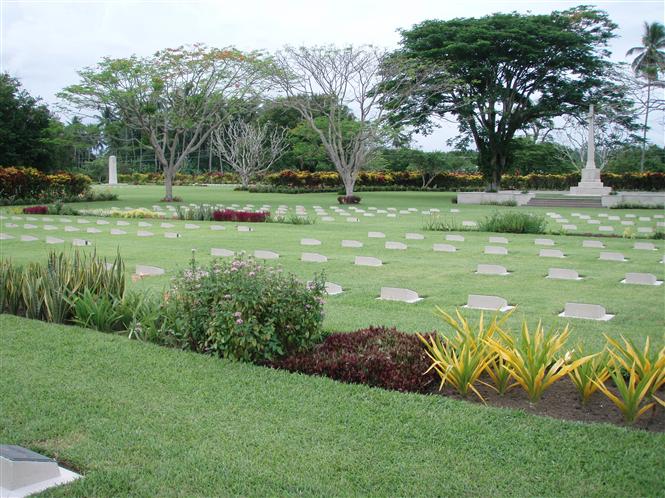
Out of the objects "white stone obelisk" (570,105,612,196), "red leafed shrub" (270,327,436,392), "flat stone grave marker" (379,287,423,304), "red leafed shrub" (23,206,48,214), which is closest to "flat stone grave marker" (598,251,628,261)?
"flat stone grave marker" (379,287,423,304)

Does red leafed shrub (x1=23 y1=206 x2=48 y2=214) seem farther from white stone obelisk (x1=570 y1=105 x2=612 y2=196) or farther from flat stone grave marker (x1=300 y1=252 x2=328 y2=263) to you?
white stone obelisk (x1=570 y1=105 x2=612 y2=196)

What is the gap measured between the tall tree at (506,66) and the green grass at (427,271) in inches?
922

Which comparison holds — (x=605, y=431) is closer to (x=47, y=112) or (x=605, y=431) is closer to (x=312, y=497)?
(x=312, y=497)

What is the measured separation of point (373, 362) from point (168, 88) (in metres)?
32.5

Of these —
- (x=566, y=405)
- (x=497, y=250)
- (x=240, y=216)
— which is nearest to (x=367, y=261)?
(x=497, y=250)

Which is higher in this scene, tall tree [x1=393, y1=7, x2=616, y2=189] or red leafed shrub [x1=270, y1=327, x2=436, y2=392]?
tall tree [x1=393, y1=7, x2=616, y2=189]

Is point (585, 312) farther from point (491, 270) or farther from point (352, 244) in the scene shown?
point (352, 244)

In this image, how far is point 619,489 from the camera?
357 centimetres

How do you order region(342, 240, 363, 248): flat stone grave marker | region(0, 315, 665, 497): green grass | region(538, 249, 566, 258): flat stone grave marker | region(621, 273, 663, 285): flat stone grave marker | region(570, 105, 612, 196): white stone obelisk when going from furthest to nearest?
region(570, 105, 612, 196): white stone obelisk < region(342, 240, 363, 248): flat stone grave marker < region(538, 249, 566, 258): flat stone grave marker < region(621, 273, 663, 285): flat stone grave marker < region(0, 315, 665, 497): green grass

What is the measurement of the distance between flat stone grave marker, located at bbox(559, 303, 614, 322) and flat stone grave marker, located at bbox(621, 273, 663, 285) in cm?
280

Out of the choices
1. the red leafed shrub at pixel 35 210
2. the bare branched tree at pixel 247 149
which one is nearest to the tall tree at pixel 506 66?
the bare branched tree at pixel 247 149

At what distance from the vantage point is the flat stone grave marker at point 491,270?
36.8 feet

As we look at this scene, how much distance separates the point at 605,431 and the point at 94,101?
3385 centimetres

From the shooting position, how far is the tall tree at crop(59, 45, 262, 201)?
1316 inches
